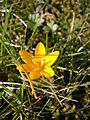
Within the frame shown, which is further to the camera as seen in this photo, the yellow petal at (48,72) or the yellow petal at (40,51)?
the yellow petal at (40,51)

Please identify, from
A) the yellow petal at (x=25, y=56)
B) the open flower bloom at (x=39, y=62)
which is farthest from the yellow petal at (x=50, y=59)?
the yellow petal at (x=25, y=56)

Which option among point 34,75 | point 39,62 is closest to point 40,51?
point 39,62

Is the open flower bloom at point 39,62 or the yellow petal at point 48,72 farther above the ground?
the open flower bloom at point 39,62

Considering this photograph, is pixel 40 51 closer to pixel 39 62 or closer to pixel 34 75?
pixel 39 62

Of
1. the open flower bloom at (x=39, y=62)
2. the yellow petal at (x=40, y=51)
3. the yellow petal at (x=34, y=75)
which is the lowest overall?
the yellow petal at (x=34, y=75)

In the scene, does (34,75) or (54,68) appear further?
(54,68)

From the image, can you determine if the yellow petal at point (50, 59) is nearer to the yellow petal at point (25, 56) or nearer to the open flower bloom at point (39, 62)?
the open flower bloom at point (39, 62)

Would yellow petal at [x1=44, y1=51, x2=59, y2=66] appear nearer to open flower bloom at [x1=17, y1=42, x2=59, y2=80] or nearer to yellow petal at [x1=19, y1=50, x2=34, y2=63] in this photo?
open flower bloom at [x1=17, y1=42, x2=59, y2=80]
